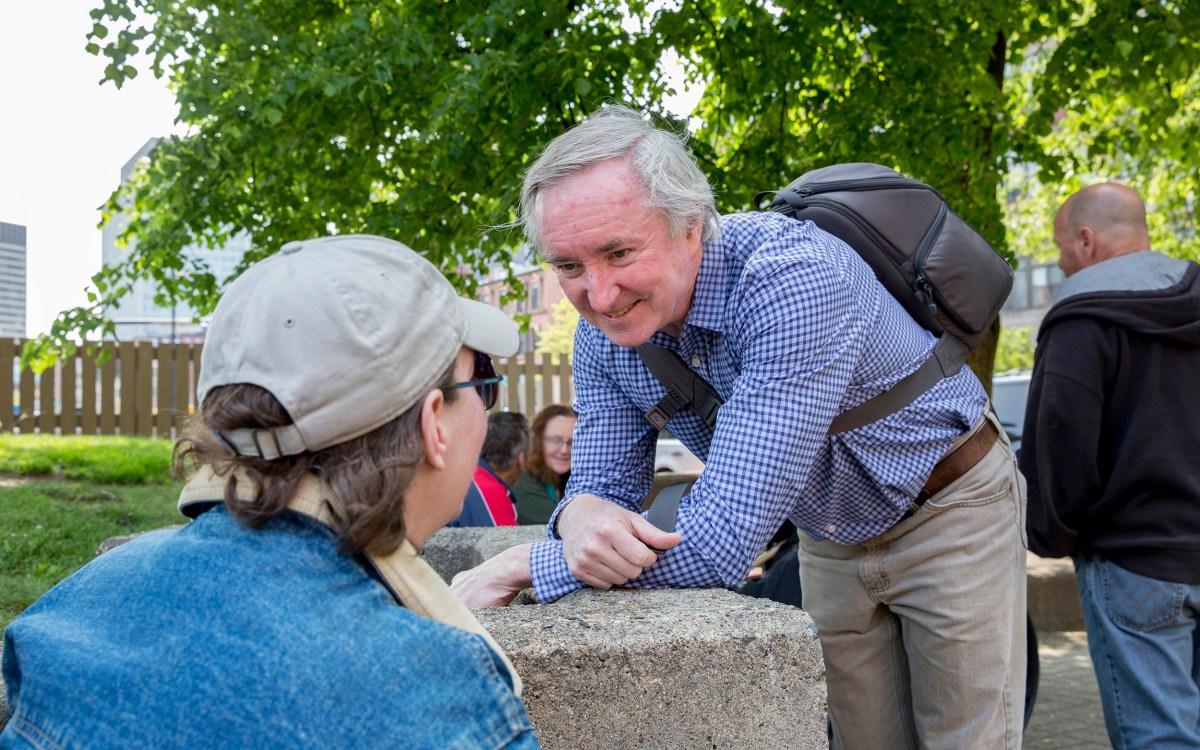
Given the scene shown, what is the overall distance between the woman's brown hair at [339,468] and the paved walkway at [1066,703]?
16.7ft

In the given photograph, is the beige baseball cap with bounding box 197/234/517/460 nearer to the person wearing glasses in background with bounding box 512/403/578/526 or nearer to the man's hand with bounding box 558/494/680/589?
the man's hand with bounding box 558/494/680/589

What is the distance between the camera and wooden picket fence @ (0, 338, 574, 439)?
1447cm

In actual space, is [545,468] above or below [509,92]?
below

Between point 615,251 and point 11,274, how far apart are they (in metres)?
3.61

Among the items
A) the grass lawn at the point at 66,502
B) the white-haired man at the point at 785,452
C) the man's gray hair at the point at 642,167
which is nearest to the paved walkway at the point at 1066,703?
the white-haired man at the point at 785,452

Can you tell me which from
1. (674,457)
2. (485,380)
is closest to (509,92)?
(485,380)

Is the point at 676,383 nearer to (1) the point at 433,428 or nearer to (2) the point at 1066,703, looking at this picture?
(1) the point at 433,428

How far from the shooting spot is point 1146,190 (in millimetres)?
15070

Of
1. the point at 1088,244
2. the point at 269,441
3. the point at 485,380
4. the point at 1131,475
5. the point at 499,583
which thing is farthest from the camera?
the point at 1088,244

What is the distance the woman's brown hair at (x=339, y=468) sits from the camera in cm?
124

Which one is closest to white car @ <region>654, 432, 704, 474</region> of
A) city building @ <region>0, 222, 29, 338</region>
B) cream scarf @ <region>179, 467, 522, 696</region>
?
city building @ <region>0, 222, 29, 338</region>

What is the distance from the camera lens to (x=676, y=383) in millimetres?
2309

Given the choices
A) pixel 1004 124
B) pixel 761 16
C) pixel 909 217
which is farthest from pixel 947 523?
pixel 1004 124

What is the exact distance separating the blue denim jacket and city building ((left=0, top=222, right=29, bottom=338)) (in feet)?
12.0
